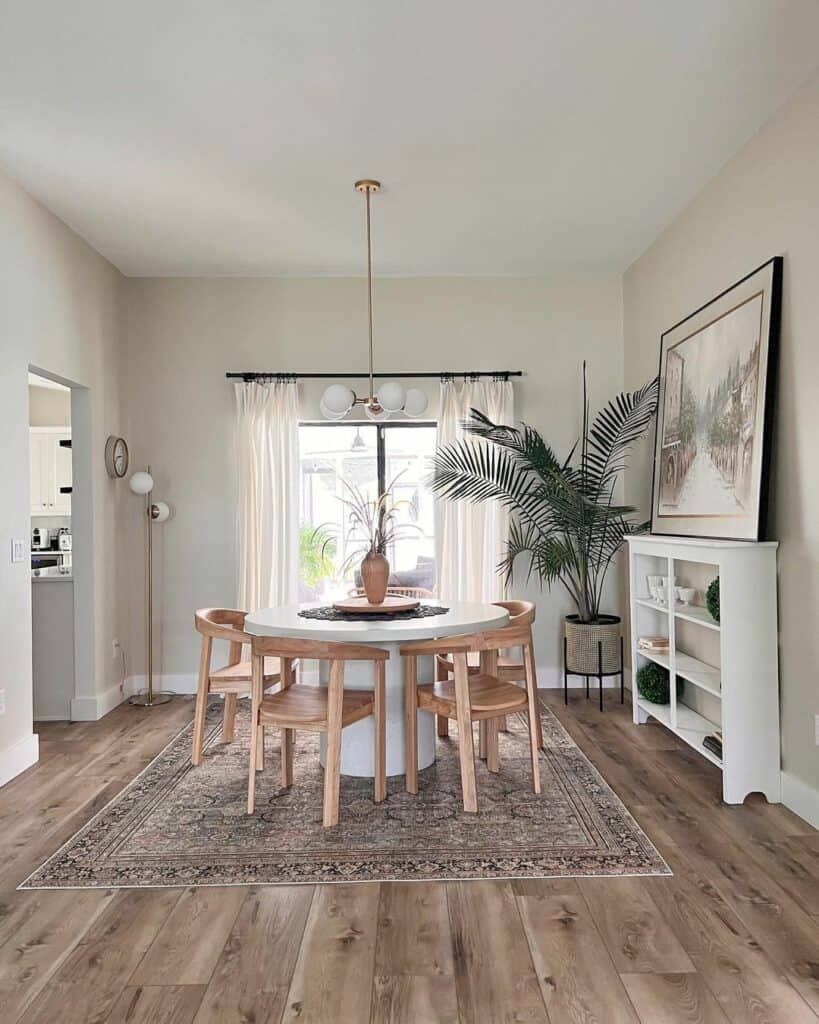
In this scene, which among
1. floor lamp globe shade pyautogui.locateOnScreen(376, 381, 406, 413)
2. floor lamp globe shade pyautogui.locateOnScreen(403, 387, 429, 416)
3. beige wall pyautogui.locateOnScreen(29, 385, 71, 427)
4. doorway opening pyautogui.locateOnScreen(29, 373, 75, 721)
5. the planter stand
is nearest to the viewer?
floor lamp globe shade pyautogui.locateOnScreen(376, 381, 406, 413)

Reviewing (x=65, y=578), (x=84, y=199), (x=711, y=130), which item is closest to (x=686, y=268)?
(x=711, y=130)

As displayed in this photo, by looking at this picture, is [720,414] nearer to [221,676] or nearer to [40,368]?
[221,676]

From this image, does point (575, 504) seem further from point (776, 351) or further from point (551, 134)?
Answer: point (551, 134)

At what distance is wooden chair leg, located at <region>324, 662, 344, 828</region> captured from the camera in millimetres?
3049

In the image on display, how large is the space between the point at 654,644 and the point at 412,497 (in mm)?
2058

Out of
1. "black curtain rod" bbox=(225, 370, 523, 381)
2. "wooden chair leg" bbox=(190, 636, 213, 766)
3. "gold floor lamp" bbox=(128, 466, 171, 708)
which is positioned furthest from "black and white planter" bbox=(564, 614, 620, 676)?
"gold floor lamp" bbox=(128, 466, 171, 708)

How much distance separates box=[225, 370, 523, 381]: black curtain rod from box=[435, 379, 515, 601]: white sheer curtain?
0.68 feet

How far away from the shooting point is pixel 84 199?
13.7 feet

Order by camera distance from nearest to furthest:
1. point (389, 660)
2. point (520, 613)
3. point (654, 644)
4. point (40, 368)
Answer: point (389, 660), point (520, 613), point (40, 368), point (654, 644)

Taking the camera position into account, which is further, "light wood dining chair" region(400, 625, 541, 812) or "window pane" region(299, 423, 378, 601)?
"window pane" region(299, 423, 378, 601)

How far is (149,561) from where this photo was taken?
212 inches

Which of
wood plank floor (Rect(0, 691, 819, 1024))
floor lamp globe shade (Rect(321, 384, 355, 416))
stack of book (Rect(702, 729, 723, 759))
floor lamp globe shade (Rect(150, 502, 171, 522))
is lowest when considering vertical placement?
A: wood plank floor (Rect(0, 691, 819, 1024))

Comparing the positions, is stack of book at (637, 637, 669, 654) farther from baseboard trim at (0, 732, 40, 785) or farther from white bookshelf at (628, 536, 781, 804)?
baseboard trim at (0, 732, 40, 785)

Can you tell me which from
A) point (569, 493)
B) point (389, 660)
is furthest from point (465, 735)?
point (569, 493)
